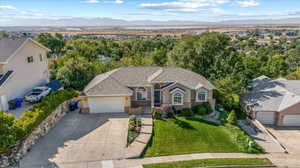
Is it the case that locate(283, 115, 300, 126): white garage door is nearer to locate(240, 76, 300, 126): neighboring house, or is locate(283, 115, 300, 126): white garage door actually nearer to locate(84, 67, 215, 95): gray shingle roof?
locate(240, 76, 300, 126): neighboring house

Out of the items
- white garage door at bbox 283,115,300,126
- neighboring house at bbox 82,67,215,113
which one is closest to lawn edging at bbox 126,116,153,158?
neighboring house at bbox 82,67,215,113

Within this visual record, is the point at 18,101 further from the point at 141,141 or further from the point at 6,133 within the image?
the point at 141,141

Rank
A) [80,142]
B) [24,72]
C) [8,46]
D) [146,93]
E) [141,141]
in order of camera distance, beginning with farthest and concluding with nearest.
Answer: [146,93] → [24,72] → [8,46] → [141,141] → [80,142]

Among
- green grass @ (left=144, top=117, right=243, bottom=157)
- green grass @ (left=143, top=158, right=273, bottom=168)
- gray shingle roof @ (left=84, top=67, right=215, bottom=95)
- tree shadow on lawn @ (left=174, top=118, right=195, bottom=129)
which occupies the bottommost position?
green grass @ (left=143, top=158, right=273, bottom=168)

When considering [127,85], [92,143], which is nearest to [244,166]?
[92,143]

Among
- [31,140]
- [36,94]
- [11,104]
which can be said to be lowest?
[31,140]

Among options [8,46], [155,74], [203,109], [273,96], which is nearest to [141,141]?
[203,109]
